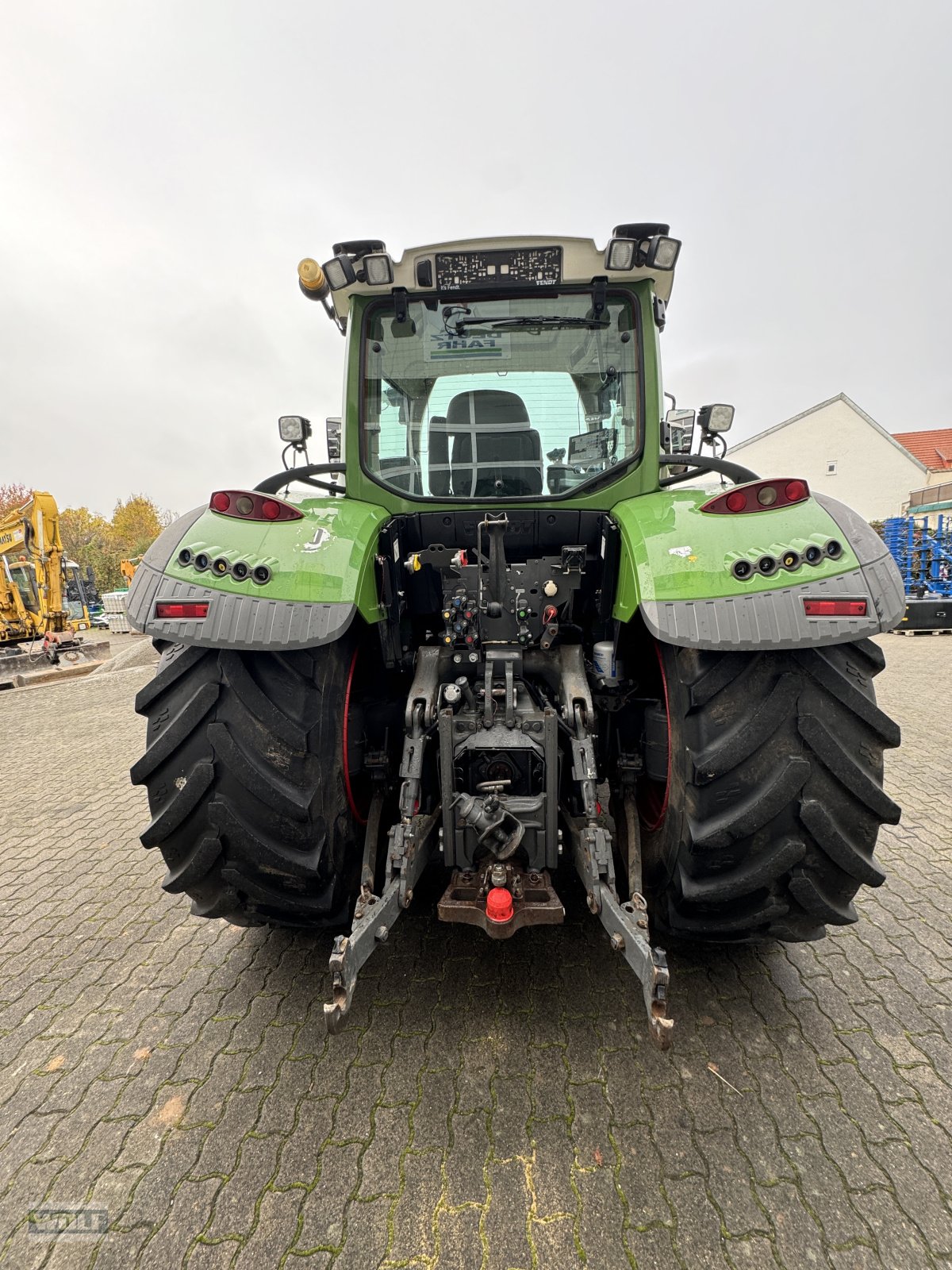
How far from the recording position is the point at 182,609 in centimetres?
161

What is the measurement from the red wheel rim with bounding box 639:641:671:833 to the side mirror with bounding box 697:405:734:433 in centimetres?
153

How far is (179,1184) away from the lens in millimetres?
1406

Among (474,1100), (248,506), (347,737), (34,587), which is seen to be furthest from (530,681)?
(34,587)

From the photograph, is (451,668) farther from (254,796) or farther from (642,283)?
(642,283)

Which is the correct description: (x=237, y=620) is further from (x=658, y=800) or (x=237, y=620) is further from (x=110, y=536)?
(x=110, y=536)

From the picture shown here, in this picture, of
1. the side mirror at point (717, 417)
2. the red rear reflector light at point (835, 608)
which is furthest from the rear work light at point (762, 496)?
the side mirror at point (717, 417)

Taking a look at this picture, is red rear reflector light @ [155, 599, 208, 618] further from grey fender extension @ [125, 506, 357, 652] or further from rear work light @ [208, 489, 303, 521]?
rear work light @ [208, 489, 303, 521]

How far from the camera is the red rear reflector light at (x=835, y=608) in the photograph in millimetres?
1441

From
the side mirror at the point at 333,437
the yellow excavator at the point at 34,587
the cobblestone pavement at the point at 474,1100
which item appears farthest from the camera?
the yellow excavator at the point at 34,587

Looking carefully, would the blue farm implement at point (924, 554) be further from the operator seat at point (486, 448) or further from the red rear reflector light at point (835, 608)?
the red rear reflector light at point (835, 608)

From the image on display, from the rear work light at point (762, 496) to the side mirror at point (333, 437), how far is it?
2.09 metres

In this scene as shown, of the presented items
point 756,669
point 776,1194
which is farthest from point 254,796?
point 776,1194

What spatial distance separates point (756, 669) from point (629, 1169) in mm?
1262

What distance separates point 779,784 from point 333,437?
8.61 ft
